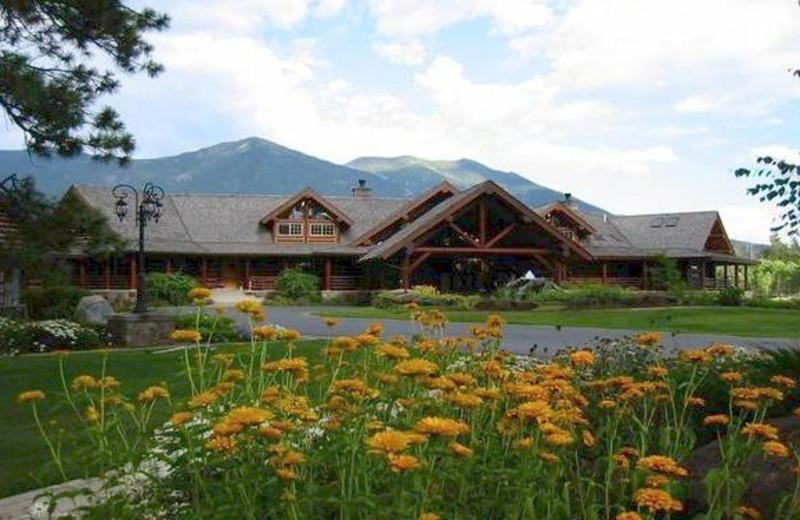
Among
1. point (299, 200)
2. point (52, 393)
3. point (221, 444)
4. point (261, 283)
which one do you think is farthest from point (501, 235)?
point (221, 444)

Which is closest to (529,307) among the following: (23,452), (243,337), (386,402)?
(243,337)

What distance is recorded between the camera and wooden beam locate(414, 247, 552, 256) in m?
39.0

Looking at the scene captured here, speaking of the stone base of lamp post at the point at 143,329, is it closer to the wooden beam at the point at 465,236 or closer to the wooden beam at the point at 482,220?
the wooden beam at the point at 465,236

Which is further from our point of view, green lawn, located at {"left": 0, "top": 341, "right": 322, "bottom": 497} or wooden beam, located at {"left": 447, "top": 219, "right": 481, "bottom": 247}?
wooden beam, located at {"left": 447, "top": 219, "right": 481, "bottom": 247}

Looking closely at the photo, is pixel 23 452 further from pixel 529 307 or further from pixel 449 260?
pixel 449 260

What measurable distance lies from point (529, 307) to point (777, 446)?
91.4ft

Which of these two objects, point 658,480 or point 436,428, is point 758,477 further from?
point 436,428

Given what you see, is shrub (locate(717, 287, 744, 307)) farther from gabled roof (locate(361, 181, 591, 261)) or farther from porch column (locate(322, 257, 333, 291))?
porch column (locate(322, 257, 333, 291))

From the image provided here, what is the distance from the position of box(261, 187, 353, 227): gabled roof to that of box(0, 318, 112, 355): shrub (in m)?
28.7

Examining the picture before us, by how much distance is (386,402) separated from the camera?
12.7ft

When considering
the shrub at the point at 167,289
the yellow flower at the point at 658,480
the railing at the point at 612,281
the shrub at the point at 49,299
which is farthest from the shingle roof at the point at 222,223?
the yellow flower at the point at 658,480

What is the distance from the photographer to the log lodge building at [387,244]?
39.8 metres

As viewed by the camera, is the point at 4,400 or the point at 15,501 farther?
the point at 4,400

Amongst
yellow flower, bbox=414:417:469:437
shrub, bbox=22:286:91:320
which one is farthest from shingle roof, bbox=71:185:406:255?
yellow flower, bbox=414:417:469:437
